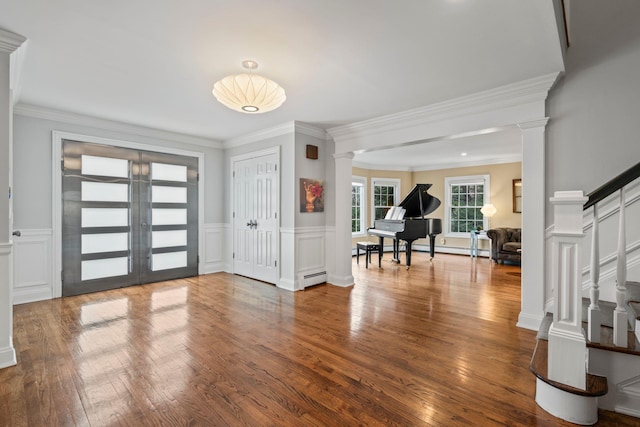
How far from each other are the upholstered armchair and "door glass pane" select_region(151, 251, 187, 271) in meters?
6.48

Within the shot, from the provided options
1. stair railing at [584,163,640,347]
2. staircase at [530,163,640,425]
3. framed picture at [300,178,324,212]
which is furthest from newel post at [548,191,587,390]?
framed picture at [300,178,324,212]

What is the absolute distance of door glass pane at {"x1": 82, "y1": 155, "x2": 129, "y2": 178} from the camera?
171 inches

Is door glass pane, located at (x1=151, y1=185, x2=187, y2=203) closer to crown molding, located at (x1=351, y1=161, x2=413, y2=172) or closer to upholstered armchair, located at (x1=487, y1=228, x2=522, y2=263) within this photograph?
crown molding, located at (x1=351, y1=161, x2=413, y2=172)

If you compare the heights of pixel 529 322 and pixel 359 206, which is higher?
pixel 359 206

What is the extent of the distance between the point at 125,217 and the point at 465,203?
7987 millimetres

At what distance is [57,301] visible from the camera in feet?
12.9

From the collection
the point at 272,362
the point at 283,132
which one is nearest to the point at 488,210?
the point at 283,132

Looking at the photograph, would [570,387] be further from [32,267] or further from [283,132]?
[32,267]

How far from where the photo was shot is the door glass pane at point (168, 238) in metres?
4.99

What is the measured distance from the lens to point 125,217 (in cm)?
467

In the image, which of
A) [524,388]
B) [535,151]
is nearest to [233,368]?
[524,388]

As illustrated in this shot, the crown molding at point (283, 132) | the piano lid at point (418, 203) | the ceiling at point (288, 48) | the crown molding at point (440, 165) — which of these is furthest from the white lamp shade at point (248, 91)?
the crown molding at point (440, 165)

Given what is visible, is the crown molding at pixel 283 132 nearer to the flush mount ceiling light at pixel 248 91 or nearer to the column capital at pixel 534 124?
the flush mount ceiling light at pixel 248 91

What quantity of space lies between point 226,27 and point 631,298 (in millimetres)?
3515
